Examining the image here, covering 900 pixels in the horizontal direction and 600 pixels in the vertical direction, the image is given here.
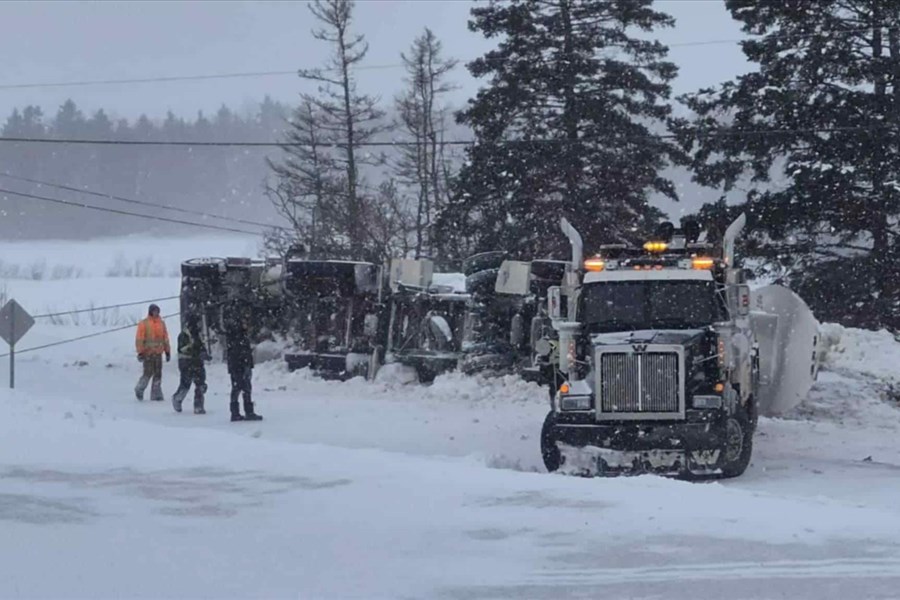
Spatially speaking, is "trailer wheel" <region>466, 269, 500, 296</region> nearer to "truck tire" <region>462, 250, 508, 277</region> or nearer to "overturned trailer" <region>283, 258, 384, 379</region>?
"truck tire" <region>462, 250, 508, 277</region>

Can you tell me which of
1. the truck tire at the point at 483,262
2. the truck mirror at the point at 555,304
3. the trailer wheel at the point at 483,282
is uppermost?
the truck tire at the point at 483,262

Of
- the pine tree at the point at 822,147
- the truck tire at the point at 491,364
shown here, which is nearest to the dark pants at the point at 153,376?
the truck tire at the point at 491,364

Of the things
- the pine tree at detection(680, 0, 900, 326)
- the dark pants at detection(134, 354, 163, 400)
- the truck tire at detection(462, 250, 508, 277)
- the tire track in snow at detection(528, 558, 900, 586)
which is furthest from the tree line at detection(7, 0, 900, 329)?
the tire track in snow at detection(528, 558, 900, 586)

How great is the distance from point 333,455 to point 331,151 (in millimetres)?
47038

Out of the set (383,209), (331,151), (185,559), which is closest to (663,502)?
(185,559)

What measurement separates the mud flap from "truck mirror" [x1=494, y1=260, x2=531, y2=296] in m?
5.90

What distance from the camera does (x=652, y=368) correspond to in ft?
48.1

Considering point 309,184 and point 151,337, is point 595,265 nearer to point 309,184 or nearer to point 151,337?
point 151,337

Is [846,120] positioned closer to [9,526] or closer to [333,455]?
[333,455]

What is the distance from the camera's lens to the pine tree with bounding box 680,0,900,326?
30.6 metres

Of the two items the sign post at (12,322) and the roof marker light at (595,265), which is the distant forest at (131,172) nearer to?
the sign post at (12,322)

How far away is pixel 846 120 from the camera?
102 feet

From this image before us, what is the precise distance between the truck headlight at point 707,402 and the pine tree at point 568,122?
22.7 m

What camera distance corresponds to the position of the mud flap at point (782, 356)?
2073 cm
